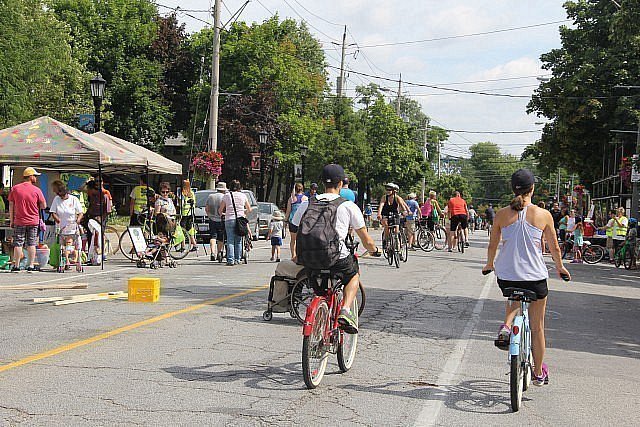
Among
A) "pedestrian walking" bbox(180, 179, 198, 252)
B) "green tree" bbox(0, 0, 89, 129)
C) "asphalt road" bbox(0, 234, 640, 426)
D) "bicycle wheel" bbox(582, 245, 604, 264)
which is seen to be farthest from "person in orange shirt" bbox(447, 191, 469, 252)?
"green tree" bbox(0, 0, 89, 129)

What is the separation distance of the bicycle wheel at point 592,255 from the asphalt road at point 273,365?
15.9 metres

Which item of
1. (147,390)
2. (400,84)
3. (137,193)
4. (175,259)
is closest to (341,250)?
(147,390)

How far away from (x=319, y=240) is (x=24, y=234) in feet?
36.5

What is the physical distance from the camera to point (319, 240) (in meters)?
7.06

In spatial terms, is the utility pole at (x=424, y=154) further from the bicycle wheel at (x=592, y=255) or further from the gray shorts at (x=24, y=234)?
the gray shorts at (x=24, y=234)

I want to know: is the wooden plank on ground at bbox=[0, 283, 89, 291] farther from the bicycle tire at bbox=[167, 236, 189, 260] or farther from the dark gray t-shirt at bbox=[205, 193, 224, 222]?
the dark gray t-shirt at bbox=[205, 193, 224, 222]

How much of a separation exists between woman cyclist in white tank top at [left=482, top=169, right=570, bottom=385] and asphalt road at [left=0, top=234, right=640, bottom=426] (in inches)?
28.8

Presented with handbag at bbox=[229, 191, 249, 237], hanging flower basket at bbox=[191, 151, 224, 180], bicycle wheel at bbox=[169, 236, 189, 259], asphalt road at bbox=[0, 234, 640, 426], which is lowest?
asphalt road at bbox=[0, 234, 640, 426]

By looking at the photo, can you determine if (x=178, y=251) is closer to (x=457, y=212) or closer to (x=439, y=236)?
(x=457, y=212)

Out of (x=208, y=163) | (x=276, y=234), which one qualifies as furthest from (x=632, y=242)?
(x=208, y=163)

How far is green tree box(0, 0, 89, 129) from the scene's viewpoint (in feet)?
115

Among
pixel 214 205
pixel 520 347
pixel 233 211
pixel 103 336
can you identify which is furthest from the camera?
pixel 214 205

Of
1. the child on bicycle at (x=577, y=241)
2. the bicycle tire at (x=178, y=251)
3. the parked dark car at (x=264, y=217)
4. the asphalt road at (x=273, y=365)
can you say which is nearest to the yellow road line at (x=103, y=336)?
the asphalt road at (x=273, y=365)

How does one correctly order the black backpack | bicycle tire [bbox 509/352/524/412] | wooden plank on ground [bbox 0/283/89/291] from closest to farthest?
1. bicycle tire [bbox 509/352/524/412]
2. the black backpack
3. wooden plank on ground [bbox 0/283/89/291]
